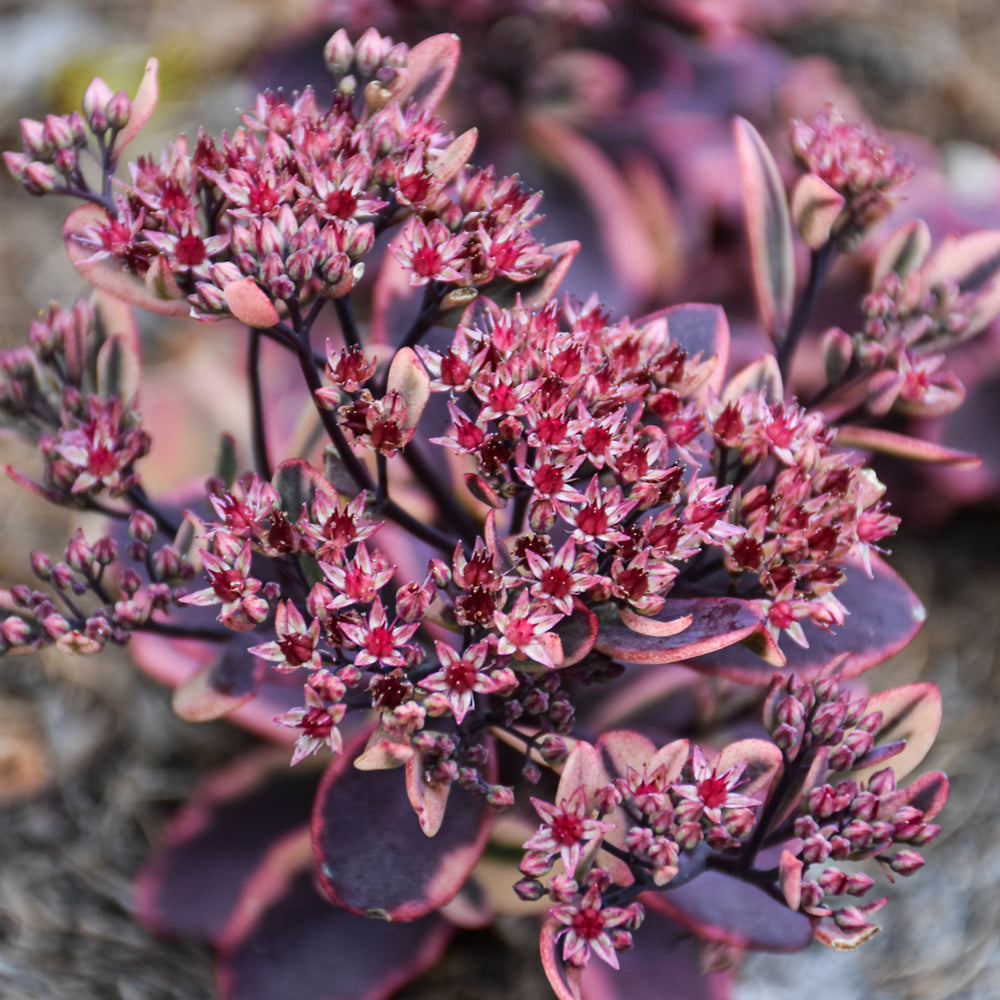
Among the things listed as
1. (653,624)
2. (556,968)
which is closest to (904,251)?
(653,624)

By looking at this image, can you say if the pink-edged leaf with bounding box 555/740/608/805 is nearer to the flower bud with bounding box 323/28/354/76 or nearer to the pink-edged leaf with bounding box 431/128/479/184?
the pink-edged leaf with bounding box 431/128/479/184

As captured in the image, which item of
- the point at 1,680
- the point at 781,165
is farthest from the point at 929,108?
the point at 1,680

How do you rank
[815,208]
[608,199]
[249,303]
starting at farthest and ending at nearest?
[608,199], [815,208], [249,303]

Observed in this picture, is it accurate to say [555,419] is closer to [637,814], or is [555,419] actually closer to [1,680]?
[637,814]

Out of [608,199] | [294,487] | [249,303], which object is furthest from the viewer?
[608,199]

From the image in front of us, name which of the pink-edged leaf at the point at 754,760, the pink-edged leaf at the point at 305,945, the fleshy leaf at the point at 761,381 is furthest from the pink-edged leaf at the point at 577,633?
the pink-edged leaf at the point at 305,945

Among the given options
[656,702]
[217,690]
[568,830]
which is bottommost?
[656,702]

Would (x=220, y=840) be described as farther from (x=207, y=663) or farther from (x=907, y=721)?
(x=907, y=721)
